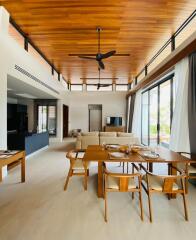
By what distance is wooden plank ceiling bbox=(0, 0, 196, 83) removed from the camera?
296 cm

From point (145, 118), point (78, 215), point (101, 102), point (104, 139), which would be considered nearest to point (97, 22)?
point (104, 139)

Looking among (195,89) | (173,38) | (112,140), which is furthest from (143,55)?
(112,140)

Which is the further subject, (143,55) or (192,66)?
(143,55)

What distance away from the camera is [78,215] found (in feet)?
6.97

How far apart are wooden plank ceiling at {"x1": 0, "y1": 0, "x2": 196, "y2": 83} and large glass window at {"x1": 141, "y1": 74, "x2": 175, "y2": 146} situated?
5.06 ft

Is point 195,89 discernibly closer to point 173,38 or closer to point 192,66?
point 192,66

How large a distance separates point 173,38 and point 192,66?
1467 millimetres

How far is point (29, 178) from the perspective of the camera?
11.3 feet

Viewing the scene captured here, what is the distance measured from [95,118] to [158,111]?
5.53 m

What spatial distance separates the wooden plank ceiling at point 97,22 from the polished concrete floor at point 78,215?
141 inches

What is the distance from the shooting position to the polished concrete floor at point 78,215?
1.79 meters

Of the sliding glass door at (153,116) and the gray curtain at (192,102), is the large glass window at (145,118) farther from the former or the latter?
the gray curtain at (192,102)

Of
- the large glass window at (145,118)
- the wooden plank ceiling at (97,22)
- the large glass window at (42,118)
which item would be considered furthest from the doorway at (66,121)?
the wooden plank ceiling at (97,22)

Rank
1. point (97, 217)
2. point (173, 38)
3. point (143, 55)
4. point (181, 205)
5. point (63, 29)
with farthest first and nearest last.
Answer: point (143, 55) → point (173, 38) → point (63, 29) → point (181, 205) → point (97, 217)
